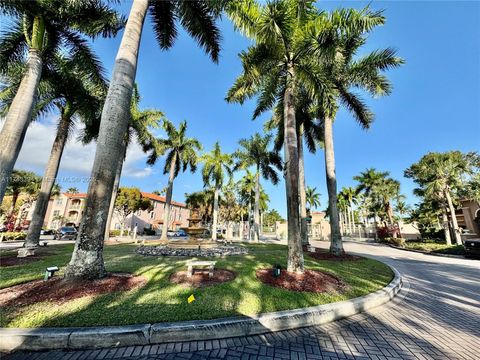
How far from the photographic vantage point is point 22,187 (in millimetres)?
Answer: 31297

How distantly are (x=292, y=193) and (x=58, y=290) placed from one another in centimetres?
676

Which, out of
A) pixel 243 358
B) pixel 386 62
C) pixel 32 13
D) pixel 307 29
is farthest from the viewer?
pixel 386 62

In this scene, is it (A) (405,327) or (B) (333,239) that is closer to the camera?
(A) (405,327)

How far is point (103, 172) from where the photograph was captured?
18.0 feet

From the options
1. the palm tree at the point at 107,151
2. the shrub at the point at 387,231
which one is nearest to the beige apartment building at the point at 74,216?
the shrub at the point at 387,231

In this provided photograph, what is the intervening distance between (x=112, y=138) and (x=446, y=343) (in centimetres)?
811

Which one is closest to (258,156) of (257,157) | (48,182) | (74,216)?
(257,157)

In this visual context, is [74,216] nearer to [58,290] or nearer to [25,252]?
[25,252]

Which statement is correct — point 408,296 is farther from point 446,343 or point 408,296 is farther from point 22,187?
point 22,187

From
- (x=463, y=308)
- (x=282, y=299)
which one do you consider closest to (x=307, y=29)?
(x=282, y=299)

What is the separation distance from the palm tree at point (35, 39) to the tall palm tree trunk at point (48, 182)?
3.86 meters

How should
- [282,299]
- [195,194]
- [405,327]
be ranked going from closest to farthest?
[405,327] → [282,299] → [195,194]

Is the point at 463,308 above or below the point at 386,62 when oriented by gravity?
below

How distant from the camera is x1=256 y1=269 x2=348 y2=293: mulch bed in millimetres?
5680
